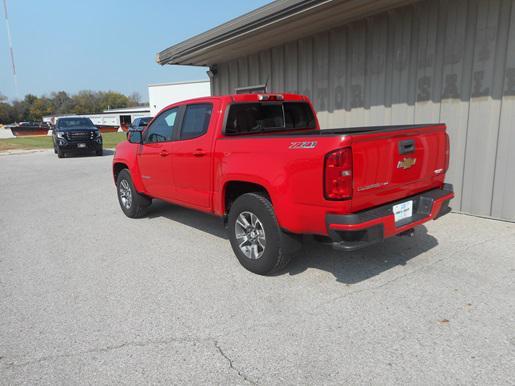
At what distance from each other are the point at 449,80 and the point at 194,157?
4.14 metres

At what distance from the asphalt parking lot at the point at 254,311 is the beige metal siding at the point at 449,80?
2.84 feet

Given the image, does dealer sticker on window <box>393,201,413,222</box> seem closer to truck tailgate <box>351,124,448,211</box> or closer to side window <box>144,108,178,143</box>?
truck tailgate <box>351,124,448,211</box>

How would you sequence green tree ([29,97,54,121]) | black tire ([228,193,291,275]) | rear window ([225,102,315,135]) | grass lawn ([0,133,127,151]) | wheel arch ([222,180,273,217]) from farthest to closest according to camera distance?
green tree ([29,97,54,121]) < grass lawn ([0,133,127,151]) < rear window ([225,102,315,135]) < wheel arch ([222,180,273,217]) < black tire ([228,193,291,275])

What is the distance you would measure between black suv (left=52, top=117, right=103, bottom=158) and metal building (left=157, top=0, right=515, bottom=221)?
37.2 feet

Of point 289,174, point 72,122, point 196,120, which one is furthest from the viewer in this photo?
point 72,122

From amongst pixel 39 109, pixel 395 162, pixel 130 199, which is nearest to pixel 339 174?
pixel 395 162

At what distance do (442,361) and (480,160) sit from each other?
163 inches

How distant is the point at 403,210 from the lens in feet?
11.9

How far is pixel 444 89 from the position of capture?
605 cm

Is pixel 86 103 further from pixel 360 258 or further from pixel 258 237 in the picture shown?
pixel 360 258

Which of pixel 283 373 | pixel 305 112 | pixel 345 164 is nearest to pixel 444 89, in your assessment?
pixel 305 112

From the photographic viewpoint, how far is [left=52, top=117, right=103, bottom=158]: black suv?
1723 cm

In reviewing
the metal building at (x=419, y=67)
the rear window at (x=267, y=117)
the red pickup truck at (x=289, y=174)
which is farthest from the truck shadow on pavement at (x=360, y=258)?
the metal building at (x=419, y=67)

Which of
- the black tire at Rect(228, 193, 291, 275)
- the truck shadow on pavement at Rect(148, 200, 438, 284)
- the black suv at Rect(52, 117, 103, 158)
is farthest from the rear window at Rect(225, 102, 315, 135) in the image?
the black suv at Rect(52, 117, 103, 158)
